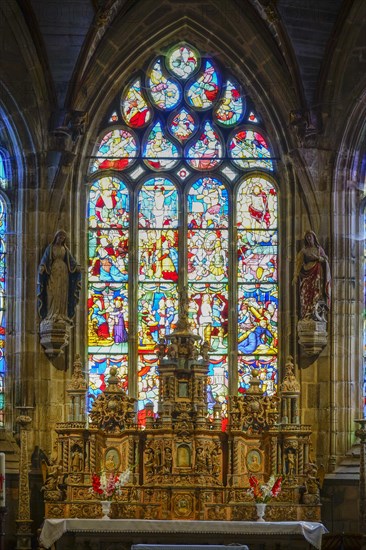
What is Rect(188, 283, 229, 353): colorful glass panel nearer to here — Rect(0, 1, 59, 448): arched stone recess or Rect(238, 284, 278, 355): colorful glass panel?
Rect(238, 284, 278, 355): colorful glass panel

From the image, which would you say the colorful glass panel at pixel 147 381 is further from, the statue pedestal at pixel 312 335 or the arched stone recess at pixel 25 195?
the statue pedestal at pixel 312 335

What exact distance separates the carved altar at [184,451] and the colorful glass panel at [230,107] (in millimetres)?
4877

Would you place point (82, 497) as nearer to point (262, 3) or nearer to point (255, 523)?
point (255, 523)

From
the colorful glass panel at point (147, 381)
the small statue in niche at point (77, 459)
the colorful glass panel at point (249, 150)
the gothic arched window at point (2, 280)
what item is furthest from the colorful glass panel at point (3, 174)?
the small statue in niche at point (77, 459)

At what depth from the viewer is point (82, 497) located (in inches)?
1225

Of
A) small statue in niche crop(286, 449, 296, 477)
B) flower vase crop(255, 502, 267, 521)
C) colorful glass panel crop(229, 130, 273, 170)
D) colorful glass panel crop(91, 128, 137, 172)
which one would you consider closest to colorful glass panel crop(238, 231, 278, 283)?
colorful glass panel crop(229, 130, 273, 170)

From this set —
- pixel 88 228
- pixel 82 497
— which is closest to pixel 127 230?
pixel 88 228

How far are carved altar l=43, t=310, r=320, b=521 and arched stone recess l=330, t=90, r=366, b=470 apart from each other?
5.55 ft

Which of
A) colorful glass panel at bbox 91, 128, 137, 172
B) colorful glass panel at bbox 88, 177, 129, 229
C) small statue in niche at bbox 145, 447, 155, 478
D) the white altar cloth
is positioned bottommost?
the white altar cloth

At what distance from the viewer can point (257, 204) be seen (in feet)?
115

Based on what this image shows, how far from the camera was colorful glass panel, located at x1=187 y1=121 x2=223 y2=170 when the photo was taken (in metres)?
35.2

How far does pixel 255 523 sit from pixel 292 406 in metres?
2.47

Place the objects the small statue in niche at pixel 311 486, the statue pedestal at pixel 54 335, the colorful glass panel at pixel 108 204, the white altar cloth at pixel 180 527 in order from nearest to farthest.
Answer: the white altar cloth at pixel 180 527 → the small statue in niche at pixel 311 486 → the statue pedestal at pixel 54 335 → the colorful glass panel at pixel 108 204

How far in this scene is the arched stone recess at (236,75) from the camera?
34531mm
